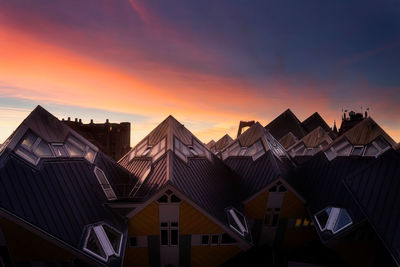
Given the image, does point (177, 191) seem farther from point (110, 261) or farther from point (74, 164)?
point (74, 164)

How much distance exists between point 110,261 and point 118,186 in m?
7.19

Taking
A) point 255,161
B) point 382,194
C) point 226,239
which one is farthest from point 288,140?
point 226,239

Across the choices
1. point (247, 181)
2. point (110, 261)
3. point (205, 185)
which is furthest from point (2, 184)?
point (247, 181)

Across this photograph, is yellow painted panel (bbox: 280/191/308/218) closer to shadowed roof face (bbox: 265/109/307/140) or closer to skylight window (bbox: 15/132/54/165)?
skylight window (bbox: 15/132/54/165)

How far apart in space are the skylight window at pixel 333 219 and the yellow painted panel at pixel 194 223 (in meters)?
8.11

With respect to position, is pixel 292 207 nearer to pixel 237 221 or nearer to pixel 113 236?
pixel 237 221

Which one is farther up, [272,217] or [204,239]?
[272,217]

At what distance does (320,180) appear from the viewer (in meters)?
20.5

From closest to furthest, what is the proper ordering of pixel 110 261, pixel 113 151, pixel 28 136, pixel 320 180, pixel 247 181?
pixel 110 261 < pixel 28 136 < pixel 320 180 < pixel 247 181 < pixel 113 151

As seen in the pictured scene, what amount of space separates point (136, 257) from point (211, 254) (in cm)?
580

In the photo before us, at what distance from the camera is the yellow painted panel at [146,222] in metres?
15.3

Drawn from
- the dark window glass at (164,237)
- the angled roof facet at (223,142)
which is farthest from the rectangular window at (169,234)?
the angled roof facet at (223,142)

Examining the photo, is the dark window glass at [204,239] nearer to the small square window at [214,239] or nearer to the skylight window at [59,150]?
the small square window at [214,239]

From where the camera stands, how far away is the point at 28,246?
10.5 meters
